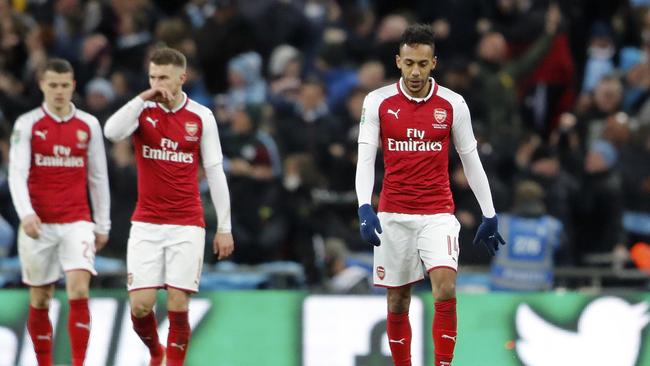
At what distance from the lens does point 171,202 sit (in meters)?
12.5

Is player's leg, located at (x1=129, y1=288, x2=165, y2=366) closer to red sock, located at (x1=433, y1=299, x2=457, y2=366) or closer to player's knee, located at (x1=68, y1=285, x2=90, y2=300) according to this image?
player's knee, located at (x1=68, y1=285, x2=90, y2=300)

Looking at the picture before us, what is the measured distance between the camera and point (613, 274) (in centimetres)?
1611

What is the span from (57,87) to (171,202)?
1.59 m

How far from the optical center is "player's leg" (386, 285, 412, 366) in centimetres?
1212

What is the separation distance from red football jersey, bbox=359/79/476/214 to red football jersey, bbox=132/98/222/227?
139cm

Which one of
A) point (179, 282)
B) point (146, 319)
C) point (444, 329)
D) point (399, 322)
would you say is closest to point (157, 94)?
point (179, 282)

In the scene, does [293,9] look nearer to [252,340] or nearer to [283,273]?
[283,273]

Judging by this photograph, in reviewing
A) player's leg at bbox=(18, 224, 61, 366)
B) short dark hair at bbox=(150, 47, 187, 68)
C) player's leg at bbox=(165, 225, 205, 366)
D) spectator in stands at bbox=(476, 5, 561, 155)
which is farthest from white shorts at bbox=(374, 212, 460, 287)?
spectator in stands at bbox=(476, 5, 561, 155)

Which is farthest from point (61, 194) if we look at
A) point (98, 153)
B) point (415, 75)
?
point (415, 75)

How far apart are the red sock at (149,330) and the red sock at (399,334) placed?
75.3 inches

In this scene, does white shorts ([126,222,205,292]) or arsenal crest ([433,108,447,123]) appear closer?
arsenal crest ([433,108,447,123])

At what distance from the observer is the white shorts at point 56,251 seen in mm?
13367

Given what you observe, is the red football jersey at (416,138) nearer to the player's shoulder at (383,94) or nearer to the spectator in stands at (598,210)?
the player's shoulder at (383,94)

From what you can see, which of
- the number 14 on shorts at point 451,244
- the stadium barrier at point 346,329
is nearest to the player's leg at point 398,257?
the number 14 on shorts at point 451,244
